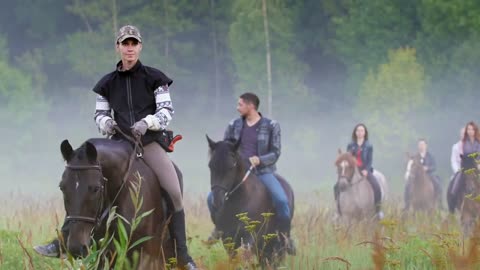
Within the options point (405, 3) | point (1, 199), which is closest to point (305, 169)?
point (405, 3)

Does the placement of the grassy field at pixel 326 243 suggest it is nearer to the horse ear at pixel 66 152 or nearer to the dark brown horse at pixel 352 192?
the horse ear at pixel 66 152

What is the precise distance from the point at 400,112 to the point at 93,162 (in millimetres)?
41928

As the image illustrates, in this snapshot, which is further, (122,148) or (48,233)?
(48,233)

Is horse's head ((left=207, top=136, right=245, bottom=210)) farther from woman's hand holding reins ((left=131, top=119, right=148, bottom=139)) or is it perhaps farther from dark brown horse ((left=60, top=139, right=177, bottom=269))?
woman's hand holding reins ((left=131, top=119, right=148, bottom=139))

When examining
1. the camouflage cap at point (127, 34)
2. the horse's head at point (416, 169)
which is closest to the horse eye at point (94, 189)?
the camouflage cap at point (127, 34)

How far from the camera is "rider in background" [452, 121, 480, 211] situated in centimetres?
1634

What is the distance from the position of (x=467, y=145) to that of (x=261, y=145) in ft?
17.4

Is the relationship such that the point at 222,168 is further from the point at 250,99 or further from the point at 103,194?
A: the point at 103,194

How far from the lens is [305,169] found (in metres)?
60.3

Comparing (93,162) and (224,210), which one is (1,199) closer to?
(224,210)

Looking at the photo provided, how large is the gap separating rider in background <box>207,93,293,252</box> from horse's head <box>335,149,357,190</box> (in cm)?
501

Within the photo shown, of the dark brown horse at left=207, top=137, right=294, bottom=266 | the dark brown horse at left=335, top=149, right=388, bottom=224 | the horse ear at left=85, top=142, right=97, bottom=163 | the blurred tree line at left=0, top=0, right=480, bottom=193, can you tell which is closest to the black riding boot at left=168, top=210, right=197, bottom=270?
the horse ear at left=85, top=142, right=97, bottom=163

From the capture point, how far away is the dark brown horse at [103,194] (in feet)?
21.6

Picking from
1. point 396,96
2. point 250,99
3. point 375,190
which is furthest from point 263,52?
point 250,99
